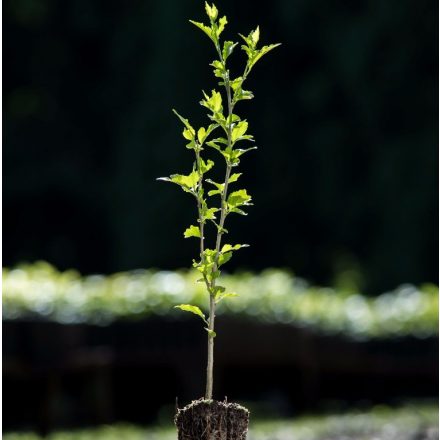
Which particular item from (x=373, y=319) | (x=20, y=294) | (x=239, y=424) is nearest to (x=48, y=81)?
(x=373, y=319)

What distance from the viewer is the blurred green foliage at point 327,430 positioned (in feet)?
23.4

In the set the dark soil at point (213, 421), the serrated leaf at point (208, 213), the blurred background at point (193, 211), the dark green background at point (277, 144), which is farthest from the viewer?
the dark green background at point (277, 144)

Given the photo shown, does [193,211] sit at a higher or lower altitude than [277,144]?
lower

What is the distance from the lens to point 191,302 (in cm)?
927

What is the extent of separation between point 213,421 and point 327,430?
4.66 m

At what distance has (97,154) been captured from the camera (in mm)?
23000

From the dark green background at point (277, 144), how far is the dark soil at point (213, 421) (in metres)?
13.4

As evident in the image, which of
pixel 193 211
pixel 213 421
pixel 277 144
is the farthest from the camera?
pixel 277 144

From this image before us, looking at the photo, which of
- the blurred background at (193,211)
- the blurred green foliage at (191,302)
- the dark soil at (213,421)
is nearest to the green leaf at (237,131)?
the dark soil at (213,421)

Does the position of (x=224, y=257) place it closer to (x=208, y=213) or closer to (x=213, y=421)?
(x=208, y=213)

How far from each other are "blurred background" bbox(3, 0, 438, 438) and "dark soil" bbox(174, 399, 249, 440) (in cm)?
494

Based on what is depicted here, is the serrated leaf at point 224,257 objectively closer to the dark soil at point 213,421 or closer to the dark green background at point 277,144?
the dark soil at point 213,421

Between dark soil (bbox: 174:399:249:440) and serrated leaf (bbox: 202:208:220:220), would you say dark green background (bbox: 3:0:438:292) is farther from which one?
dark soil (bbox: 174:399:249:440)

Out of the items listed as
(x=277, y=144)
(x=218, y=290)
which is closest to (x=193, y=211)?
(x=277, y=144)
